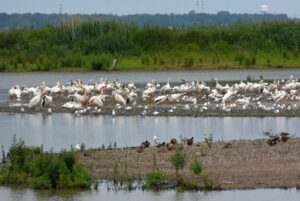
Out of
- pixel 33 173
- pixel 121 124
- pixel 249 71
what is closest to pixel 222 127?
pixel 121 124

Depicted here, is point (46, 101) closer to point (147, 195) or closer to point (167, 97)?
point (167, 97)

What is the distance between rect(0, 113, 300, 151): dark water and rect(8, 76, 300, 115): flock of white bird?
4.46 ft

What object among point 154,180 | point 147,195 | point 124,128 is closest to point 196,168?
point 154,180

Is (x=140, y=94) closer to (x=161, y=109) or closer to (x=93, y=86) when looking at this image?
(x=93, y=86)

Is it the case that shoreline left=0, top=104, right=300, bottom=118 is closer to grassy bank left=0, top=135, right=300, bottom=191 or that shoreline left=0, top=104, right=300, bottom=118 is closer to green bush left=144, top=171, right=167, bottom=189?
grassy bank left=0, top=135, right=300, bottom=191

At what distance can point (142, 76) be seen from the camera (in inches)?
1946

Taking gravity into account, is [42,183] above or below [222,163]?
below

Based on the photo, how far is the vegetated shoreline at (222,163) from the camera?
17359 millimetres

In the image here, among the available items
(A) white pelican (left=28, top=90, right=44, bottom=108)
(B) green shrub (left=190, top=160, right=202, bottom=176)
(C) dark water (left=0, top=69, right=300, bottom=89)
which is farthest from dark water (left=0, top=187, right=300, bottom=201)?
(C) dark water (left=0, top=69, right=300, bottom=89)

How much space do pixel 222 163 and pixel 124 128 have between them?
812 centimetres

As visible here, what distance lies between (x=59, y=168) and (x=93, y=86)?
62.9 ft

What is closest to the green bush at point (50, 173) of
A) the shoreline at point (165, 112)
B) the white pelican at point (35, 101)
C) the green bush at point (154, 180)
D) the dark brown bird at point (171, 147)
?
the green bush at point (154, 180)

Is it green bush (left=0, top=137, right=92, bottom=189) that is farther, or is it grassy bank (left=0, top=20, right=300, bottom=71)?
grassy bank (left=0, top=20, right=300, bottom=71)

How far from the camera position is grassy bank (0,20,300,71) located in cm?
5403
